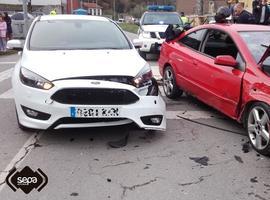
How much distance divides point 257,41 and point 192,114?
59.4 inches

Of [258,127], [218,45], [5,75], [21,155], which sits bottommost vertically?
[5,75]

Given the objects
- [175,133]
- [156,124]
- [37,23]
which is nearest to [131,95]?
[156,124]

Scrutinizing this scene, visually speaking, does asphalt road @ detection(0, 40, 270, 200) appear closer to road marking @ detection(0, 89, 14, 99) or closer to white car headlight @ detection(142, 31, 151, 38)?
road marking @ detection(0, 89, 14, 99)

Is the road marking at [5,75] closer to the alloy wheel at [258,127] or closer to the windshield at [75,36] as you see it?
the windshield at [75,36]

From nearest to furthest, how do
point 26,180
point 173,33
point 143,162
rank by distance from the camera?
point 26,180, point 143,162, point 173,33

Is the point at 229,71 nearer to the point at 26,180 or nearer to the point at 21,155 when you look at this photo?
the point at 21,155

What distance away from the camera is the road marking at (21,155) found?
4.18 meters

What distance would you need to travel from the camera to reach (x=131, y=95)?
495cm

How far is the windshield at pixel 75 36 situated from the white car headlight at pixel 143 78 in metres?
0.99

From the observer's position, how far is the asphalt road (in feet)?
12.7

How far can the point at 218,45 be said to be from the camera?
20.7 feet

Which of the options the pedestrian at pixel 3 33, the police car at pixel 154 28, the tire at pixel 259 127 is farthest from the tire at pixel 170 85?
the pedestrian at pixel 3 33

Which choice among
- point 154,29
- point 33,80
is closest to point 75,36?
point 33,80

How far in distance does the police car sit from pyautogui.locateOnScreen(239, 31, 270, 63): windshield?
6342 mm
